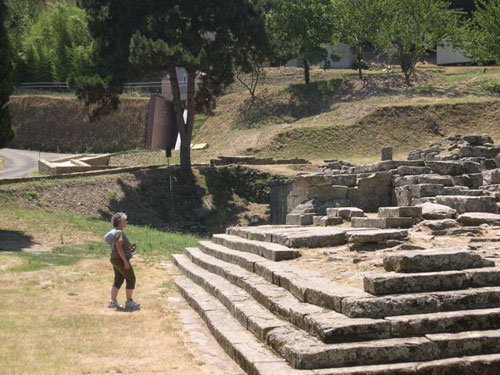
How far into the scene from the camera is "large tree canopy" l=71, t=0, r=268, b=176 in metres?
30.1

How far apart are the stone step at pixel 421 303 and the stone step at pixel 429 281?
0.34ft

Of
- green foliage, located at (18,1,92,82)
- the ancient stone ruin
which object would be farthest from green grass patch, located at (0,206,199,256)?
green foliage, located at (18,1,92,82)

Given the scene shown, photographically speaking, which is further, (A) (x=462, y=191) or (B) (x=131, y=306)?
(A) (x=462, y=191)

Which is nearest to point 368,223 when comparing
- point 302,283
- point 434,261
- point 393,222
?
point 393,222

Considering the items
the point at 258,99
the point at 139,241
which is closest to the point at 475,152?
the point at 139,241

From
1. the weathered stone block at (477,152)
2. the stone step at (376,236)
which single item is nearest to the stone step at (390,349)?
the stone step at (376,236)

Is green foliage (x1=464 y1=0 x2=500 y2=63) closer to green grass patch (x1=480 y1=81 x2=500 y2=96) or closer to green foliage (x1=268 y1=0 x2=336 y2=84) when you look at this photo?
green grass patch (x1=480 y1=81 x2=500 y2=96)

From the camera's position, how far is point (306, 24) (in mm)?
51094

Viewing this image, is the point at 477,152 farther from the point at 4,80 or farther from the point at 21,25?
the point at 21,25

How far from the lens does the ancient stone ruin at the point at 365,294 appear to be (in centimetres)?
733

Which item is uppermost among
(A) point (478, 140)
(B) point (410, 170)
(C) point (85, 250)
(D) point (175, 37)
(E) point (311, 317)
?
(D) point (175, 37)

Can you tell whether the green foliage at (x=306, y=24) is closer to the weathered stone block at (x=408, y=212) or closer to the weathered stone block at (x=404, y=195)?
the weathered stone block at (x=404, y=195)

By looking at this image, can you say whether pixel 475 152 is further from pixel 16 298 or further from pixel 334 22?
pixel 334 22

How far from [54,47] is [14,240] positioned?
44587 millimetres
